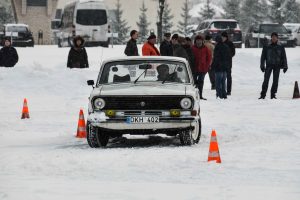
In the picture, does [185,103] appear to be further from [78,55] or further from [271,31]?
[271,31]

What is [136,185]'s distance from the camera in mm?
9125

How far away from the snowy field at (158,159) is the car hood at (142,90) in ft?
2.69

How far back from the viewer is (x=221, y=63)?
72.5 ft

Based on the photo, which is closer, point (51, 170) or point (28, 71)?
point (51, 170)

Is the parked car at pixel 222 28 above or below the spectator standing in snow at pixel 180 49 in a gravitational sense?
below

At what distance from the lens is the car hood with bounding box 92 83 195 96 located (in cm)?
1265

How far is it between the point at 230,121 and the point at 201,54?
5.62 m

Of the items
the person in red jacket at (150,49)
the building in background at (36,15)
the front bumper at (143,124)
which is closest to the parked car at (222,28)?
the person in red jacket at (150,49)

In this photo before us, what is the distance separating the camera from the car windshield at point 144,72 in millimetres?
13555

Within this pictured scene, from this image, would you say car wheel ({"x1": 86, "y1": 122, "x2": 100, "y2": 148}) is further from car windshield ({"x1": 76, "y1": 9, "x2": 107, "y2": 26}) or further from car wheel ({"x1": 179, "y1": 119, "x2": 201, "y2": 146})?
car windshield ({"x1": 76, "y1": 9, "x2": 107, "y2": 26})

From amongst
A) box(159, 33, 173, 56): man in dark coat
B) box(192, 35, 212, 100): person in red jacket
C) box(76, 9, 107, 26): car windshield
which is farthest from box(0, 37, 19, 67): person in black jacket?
box(76, 9, 107, 26): car windshield

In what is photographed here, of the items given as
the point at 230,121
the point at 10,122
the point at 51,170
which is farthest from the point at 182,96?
the point at 10,122

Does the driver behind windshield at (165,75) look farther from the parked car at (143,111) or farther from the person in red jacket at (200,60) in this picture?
the person in red jacket at (200,60)

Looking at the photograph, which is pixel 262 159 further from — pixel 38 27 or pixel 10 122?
pixel 38 27
